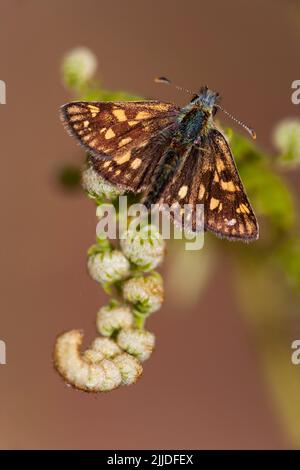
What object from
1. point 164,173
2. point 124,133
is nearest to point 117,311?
point 164,173

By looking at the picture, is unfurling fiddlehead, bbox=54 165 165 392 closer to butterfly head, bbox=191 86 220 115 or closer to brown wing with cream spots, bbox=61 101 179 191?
brown wing with cream spots, bbox=61 101 179 191

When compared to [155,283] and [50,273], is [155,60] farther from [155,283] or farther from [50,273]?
[155,283]

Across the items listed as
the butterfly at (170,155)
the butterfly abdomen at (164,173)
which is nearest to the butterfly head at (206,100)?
the butterfly at (170,155)

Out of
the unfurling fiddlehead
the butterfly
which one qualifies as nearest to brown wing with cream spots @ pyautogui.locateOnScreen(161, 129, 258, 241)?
the butterfly

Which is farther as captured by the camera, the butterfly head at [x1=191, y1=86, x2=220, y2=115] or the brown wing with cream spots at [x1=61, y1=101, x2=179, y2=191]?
the butterfly head at [x1=191, y1=86, x2=220, y2=115]

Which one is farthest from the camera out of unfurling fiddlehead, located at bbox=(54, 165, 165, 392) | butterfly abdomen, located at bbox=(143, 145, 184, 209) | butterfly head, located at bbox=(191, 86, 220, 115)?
butterfly head, located at bbox=(191, 86, 220, 115)

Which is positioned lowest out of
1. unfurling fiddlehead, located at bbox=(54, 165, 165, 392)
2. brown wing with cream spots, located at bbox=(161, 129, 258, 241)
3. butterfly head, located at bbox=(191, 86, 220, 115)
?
unfurling fiddlehead, located at bbox=(54, 165, 165, 392)

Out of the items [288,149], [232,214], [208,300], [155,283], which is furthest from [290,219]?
[208,300]

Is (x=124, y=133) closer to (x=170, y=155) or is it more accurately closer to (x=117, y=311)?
(x=170, y=155)
